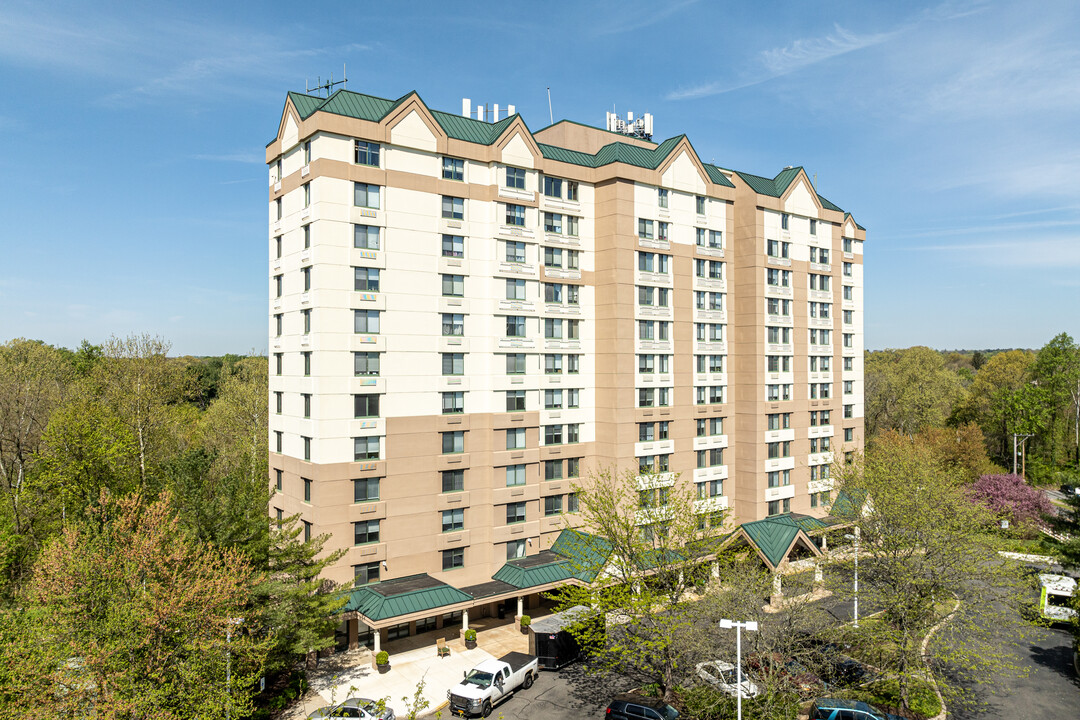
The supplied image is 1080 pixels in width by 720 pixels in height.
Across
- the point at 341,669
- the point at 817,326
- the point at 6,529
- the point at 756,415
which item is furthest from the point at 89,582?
the point at 817,326

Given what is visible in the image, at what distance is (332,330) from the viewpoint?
1377 inches

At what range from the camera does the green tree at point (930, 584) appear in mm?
28000

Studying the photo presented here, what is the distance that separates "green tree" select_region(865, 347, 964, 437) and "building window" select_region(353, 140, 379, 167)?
265 ft

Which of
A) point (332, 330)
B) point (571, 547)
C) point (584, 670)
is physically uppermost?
point (332, 330)

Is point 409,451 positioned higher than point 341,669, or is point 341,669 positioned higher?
point 409,451

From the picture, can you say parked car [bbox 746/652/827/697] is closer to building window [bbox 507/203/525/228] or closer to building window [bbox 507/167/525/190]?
building window [bbox 507/203/525/228]

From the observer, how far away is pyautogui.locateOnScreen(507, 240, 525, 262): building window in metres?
41.2

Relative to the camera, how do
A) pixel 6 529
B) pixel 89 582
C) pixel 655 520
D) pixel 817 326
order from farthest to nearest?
pixel 817 326
pixel 6 529
pixel 655 520
pixel 89 582

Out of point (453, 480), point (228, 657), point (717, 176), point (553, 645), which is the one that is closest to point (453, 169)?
point (453, 480)

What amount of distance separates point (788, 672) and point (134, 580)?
87.7 feet

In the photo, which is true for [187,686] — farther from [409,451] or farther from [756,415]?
[756,415]

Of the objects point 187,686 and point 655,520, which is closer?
point 187,686

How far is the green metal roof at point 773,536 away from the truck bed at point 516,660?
19.0 meters

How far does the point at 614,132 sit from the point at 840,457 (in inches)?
1474
